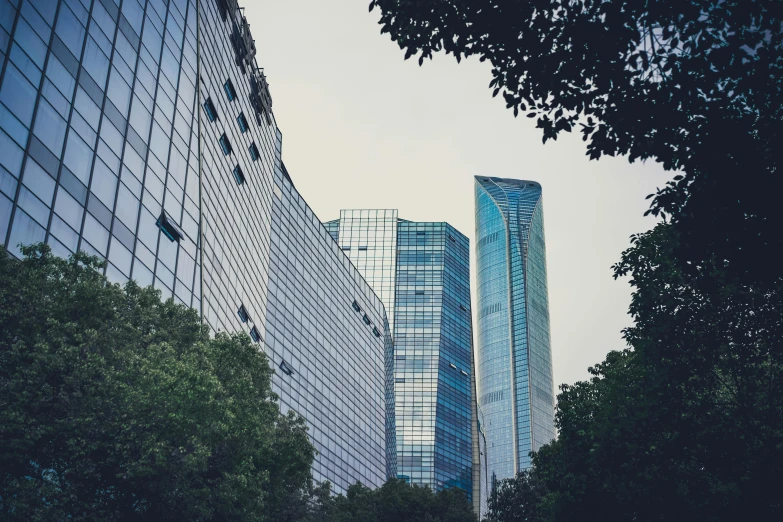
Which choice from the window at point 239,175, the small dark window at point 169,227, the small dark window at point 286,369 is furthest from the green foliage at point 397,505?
the window at point 239,175

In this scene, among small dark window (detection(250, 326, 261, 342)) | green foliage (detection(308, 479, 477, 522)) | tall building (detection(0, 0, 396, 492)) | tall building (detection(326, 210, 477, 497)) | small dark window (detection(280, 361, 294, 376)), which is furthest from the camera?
tall building (detection(326, 210, 477, 497))

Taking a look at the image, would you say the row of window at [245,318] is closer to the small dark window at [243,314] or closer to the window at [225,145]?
the small dark window at [243,314]

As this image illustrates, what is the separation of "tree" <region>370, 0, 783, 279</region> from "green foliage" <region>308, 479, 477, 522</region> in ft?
104

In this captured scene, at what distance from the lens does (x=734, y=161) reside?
35.9 feet

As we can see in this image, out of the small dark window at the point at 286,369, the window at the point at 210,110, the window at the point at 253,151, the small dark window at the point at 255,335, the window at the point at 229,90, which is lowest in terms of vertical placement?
the small dark window at the point at 286,369

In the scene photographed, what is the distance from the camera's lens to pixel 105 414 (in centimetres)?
1686

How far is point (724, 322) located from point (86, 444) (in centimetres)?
1635

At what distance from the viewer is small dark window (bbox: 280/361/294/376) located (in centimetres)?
5775

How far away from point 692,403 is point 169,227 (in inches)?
1034

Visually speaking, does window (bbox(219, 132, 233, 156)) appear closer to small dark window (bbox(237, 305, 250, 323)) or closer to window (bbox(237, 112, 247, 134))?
window (bbox(237, 112, 247, 134))

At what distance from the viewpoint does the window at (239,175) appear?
4694 cm

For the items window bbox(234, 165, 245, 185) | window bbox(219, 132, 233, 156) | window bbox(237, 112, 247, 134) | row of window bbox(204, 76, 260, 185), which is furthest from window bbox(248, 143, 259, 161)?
window bbox(219, 132, 233, 156)

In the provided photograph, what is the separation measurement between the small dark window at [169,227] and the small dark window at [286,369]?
80.8ft

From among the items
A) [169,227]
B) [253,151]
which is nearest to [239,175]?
[253,151]
